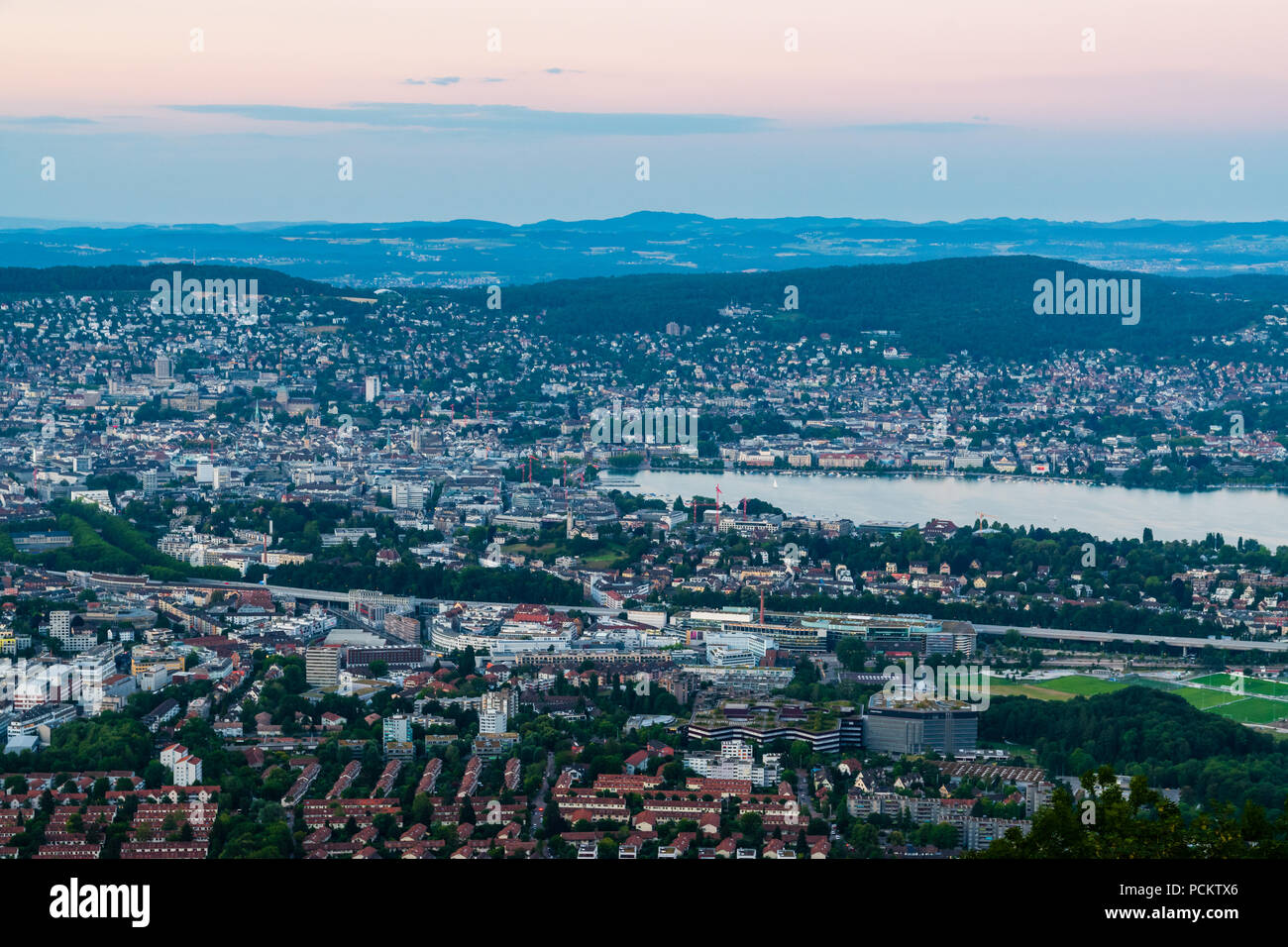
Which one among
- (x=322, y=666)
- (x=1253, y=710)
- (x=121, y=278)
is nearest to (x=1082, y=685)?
(x=1253, y=710)

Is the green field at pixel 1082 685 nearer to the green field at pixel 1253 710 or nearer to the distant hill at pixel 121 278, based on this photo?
the green field at pixel 1253 710

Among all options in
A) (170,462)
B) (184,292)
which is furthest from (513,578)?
(184,292)

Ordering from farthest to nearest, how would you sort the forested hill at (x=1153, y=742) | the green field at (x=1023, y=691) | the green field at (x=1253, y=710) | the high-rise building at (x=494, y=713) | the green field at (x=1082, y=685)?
1. the green field at (x=1082, y=685)
2. the green field at (x=1023, y=691)
3. the green field at (x=1253, y=710)
4. the high-rise building at (x=494, y=713)
5. the forested hill at (x=1153, y=742)

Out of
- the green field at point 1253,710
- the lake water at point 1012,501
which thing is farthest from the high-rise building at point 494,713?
the lake water at point 1012,501

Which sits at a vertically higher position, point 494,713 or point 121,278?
point 121,278

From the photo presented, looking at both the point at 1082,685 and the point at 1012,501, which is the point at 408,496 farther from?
the point at 1082,685

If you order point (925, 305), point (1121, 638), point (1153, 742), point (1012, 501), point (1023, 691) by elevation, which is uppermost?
point (925, 305)
